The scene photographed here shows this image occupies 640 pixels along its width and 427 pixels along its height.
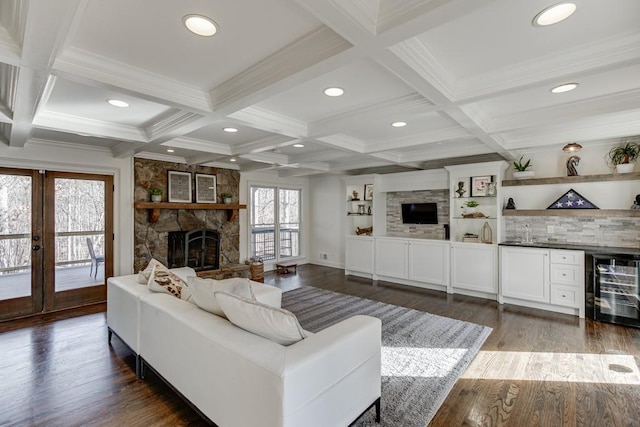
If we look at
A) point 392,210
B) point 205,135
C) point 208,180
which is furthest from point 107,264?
point 392,210

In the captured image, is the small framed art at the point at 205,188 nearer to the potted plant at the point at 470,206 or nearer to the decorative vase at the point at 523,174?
the potted plant at the point at 470,206

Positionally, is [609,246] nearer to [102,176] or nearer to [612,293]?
[612,293]

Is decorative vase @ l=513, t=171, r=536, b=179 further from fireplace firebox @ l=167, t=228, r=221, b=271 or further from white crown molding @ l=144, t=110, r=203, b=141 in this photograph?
fireplace firebox @ l=167, t=228, r=221, b=271

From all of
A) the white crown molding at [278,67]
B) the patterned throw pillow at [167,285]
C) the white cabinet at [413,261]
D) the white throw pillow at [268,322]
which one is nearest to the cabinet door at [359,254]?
the white cabinet at [413,261]

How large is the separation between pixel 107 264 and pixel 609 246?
7.43m

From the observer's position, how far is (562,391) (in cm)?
246

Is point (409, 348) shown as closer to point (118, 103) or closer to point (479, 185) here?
point (479, 185)

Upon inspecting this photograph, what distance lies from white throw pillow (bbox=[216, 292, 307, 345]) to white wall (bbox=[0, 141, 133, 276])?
4.12m

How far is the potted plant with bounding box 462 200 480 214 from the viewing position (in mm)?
5375

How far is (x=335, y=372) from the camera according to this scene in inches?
67.2

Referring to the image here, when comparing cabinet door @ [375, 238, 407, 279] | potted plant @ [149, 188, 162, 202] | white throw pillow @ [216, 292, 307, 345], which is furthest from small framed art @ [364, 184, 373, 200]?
white throw pillow @ [216, 292, 307, 345]

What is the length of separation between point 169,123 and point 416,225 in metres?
4.86

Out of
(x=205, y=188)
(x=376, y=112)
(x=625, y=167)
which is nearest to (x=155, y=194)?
(x=205, y=188)

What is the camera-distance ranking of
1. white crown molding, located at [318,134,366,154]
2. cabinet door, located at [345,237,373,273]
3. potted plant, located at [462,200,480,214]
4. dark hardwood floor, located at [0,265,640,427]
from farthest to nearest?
cabinet door, located at [345,237,373,273]
potted plant, located at [462,200,480,214]
white crown molding, located at [318,134,366,154]
dark hardwood floor, located at [0,265,640,427]
